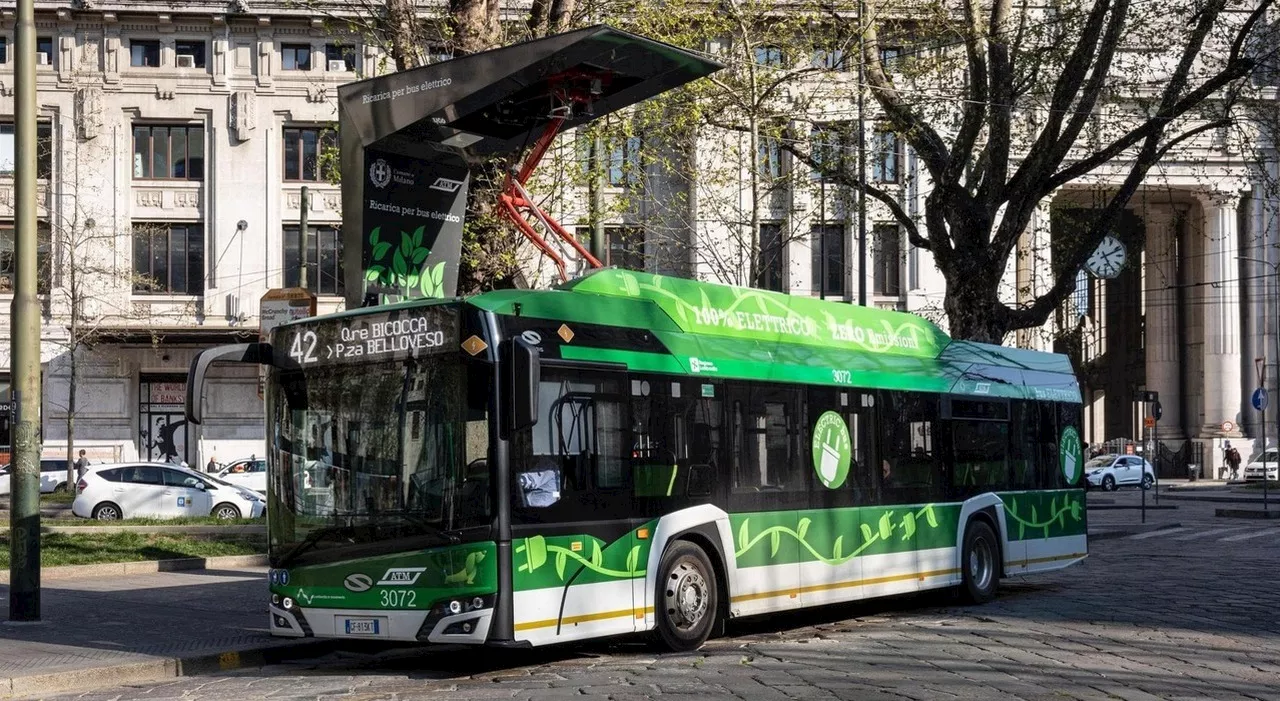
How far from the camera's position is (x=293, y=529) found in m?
11.4

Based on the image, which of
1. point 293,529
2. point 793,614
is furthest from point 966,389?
point 293,529

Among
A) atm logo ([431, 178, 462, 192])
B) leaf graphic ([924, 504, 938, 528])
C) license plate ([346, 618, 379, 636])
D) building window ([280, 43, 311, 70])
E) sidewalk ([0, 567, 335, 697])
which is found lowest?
sidewalk ([0, 567, 335, 697])

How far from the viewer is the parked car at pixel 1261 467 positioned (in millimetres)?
54281

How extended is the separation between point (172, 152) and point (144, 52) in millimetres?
3106

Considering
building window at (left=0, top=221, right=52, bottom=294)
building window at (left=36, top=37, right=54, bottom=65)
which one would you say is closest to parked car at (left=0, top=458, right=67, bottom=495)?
building window at (left=0, top=221, right=52, bottom=294)

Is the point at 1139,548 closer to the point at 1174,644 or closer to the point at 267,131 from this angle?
the point at 1174,644

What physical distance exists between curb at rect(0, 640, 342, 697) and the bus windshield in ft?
3.68

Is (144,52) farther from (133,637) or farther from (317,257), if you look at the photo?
(133,637)

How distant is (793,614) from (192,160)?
114 feet

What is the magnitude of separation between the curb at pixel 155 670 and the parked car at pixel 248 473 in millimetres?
24241

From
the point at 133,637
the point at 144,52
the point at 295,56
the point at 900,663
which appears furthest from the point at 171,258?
the point at 900,663

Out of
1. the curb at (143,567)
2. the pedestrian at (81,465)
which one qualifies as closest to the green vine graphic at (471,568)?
the curb at (143,567)

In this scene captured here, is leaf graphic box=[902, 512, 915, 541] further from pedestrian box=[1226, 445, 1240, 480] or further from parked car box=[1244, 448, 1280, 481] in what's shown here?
pedestrian box=[1226, 445, 1240, 480]

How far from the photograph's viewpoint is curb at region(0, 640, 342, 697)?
34.9 feet
